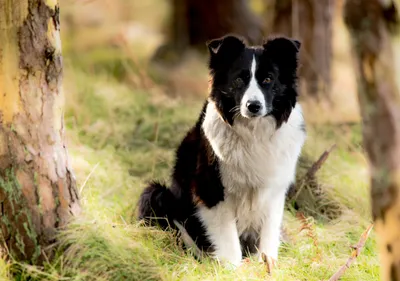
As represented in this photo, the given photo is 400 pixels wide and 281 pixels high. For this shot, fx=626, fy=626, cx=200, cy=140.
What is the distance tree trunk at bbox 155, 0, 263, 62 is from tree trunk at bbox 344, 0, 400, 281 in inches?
319

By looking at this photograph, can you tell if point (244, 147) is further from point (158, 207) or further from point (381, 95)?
point (381, 95)

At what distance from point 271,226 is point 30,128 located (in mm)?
1860

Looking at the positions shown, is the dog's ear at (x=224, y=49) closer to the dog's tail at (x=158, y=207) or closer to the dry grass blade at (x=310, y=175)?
the dog's tail at (x=158, y=207)

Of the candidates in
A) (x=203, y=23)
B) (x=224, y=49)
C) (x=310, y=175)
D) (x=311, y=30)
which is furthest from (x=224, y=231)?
(x=203, y=23)

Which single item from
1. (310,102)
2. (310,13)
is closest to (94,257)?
(310,102)

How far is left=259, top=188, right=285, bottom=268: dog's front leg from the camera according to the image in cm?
443

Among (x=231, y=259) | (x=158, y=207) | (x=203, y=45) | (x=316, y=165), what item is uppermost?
(x=203, y=45)

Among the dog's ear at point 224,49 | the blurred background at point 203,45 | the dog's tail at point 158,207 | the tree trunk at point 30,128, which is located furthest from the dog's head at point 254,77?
the blurred background at point 203,45

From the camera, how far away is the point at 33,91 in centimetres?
352

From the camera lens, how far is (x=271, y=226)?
445cm

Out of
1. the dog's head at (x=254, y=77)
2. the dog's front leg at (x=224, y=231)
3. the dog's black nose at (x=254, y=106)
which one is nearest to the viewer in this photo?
the dog's black nose at (x=254, y=106)

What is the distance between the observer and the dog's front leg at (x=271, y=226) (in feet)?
14.5

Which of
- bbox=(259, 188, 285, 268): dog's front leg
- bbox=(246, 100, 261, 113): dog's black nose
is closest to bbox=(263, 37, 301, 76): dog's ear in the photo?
bbox=(246, 100, 261, 113): dog's black nose

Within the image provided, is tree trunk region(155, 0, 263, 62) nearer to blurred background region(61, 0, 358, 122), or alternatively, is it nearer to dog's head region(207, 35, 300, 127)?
blurred background region(61, 0, 358, 122)
